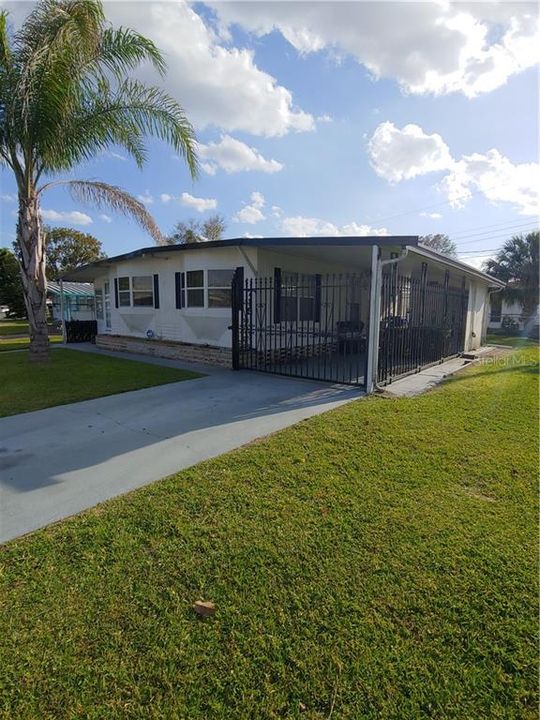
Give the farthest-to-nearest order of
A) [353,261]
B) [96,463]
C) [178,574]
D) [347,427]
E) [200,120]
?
[353,261] → [200,120] → [347,427] → [96,463] → [178,574]

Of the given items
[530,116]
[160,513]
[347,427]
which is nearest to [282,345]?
[347,427]

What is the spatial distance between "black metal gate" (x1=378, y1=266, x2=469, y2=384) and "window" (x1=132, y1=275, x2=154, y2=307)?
25.4 feet

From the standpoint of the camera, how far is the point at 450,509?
3.16 meters

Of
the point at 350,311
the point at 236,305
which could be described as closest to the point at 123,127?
the point at 236,305

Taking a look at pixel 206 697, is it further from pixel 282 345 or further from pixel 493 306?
pixel 493 306

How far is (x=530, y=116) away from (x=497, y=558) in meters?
8.44

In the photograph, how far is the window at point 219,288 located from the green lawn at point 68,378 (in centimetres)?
227

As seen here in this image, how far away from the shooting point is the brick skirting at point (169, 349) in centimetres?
1013

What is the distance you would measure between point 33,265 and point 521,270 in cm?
2963

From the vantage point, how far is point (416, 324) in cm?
967

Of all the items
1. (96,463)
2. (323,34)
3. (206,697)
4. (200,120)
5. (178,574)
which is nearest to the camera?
(206,697)

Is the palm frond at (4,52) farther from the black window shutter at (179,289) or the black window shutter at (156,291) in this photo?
the black window shutter at (156,291)

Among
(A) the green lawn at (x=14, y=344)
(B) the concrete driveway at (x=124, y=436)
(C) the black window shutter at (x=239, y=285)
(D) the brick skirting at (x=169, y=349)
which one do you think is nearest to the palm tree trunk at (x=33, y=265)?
(D) the brick skirting at (x=169, y=349)

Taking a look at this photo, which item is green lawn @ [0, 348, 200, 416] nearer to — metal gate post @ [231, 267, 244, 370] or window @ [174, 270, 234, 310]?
metal gate post @ [231, 267, 244, 370]
